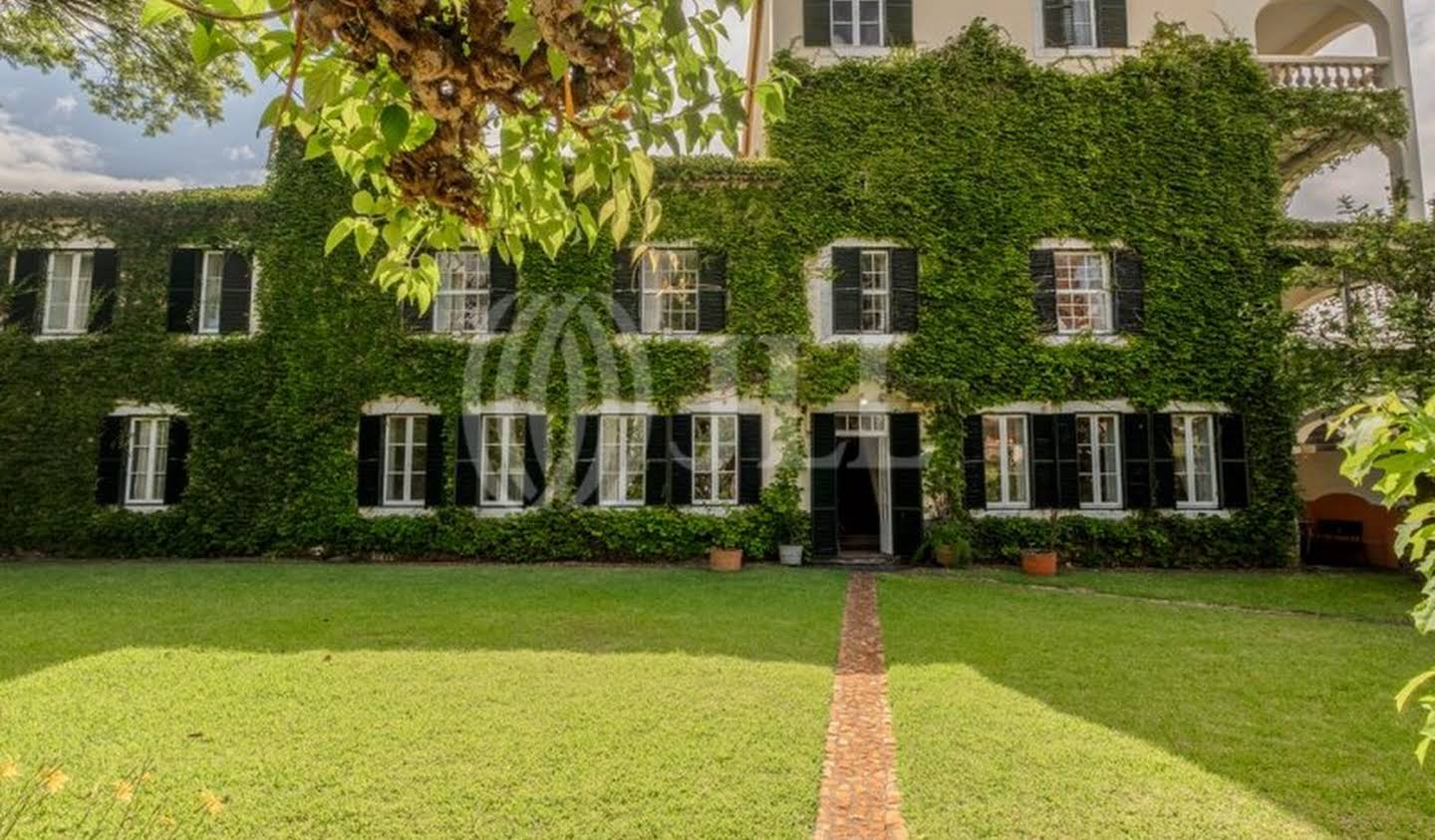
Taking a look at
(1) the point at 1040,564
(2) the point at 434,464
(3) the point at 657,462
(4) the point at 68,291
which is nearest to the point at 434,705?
(3) the point at 657,462

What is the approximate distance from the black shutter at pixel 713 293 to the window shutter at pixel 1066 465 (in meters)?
6.23

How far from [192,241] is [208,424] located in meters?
3.46

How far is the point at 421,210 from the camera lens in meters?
1.96

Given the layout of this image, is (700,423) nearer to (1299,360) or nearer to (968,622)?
(968,622)

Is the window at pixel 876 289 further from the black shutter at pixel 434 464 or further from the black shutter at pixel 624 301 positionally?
the black shutter at pixel 434 464

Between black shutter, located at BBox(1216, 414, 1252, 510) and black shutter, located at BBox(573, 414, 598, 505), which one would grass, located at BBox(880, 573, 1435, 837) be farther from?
black shutter, located at BBox(573, 414, 598, 505)

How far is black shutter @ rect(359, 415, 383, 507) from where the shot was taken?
12961 mm

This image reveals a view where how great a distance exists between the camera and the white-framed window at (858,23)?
13875 mm

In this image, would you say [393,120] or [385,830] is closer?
[393,120]

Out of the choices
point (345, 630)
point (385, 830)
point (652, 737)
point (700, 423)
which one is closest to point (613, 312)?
point (700, 423)

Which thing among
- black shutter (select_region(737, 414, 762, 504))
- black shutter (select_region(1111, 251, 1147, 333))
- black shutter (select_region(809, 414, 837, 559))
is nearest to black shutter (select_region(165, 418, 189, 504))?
black shutter (select_region(737, 414, 762, 504))

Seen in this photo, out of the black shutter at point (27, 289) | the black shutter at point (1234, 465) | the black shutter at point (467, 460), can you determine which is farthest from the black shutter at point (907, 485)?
the black shutter at point (27, 289)

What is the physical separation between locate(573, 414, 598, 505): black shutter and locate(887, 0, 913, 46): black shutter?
9.24 metres

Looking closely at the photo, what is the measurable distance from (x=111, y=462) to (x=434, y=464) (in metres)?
5.94
